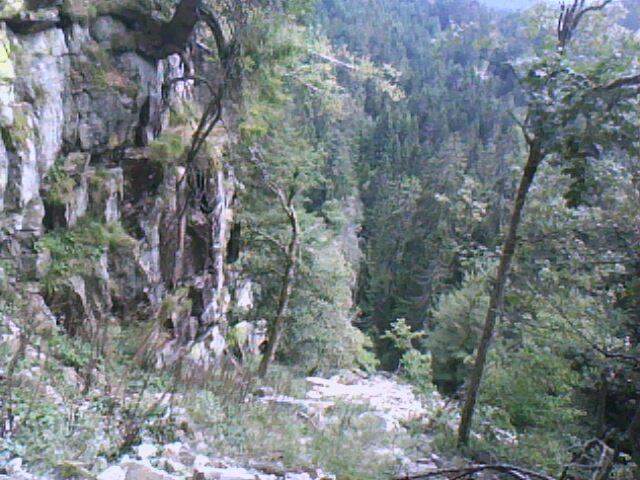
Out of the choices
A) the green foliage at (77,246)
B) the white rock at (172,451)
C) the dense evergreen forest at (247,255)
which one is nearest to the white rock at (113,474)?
the dense evergreen forest at (247,255)

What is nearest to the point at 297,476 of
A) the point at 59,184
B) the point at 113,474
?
the point at 113,474

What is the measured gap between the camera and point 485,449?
6152mm

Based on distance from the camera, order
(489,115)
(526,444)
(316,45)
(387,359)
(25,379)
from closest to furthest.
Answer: (25,379)
(526,444)
(316,45)
(387,359)
(489,115)

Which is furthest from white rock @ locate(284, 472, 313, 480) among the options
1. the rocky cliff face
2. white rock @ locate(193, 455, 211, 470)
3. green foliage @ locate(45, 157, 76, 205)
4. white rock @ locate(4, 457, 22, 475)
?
green foliage @ locate(45, 157, 76, 205)

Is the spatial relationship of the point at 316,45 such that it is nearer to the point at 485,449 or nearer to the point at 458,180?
the point at 485,449

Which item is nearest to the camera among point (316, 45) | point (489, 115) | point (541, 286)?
point (541, 286)

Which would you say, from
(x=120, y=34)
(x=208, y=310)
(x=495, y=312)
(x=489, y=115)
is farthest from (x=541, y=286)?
(x=489, y=115)

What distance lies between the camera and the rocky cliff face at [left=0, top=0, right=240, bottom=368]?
699cm

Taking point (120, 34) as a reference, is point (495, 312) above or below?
below

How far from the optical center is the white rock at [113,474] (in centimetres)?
347

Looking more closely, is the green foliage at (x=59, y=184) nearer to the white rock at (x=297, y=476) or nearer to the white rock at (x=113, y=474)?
the white rock at (x=113, y=474)

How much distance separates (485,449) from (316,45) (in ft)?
27.8

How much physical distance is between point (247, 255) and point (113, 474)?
1250cm

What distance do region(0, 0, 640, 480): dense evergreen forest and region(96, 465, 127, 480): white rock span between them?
0.01 metres
